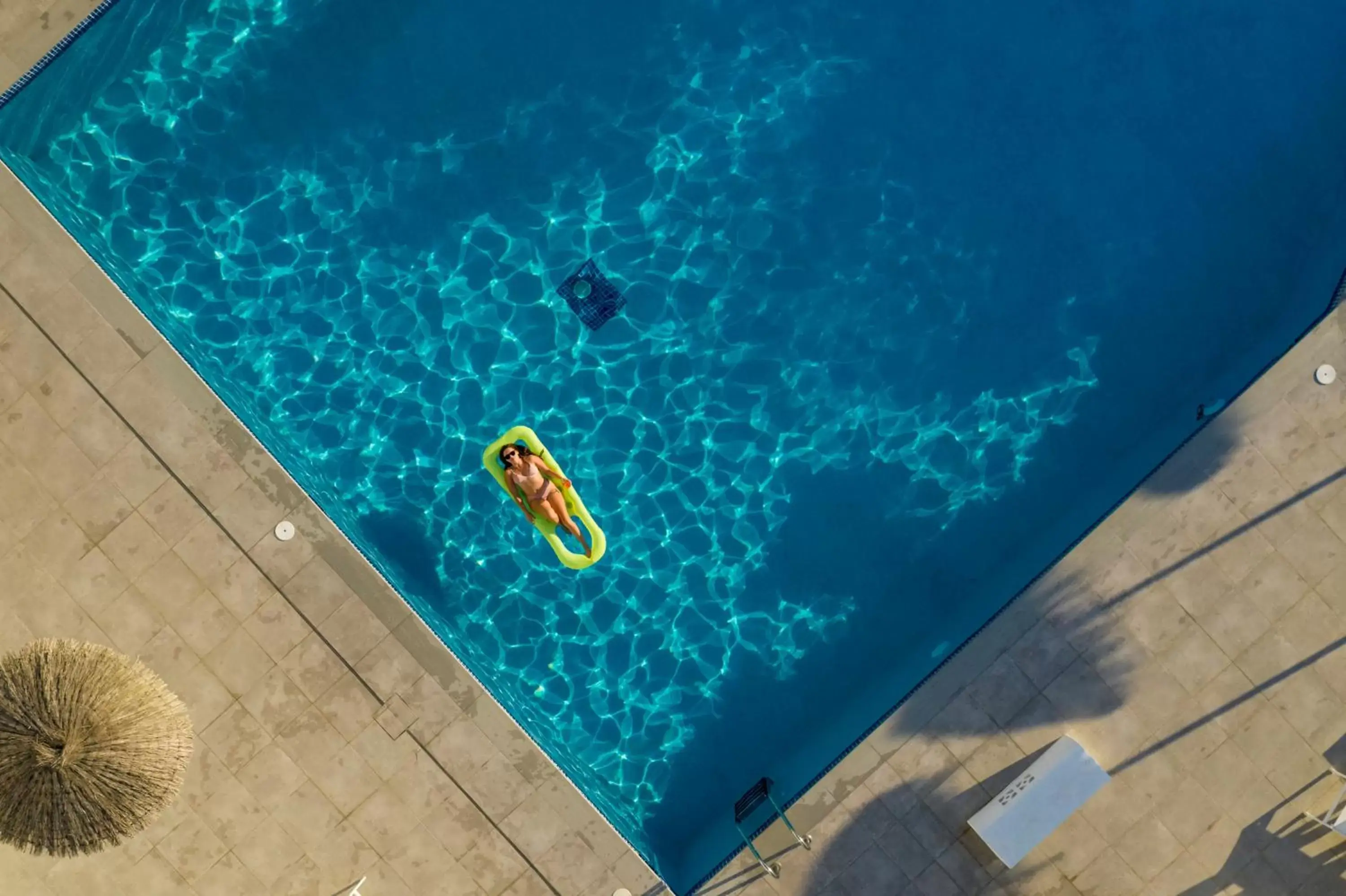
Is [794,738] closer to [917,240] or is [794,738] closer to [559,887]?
[559,887]

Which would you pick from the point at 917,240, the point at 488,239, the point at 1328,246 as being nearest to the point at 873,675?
the point at 917,240

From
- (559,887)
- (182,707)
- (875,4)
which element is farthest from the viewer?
(875,4)

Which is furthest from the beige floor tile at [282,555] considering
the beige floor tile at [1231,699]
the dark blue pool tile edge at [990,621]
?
the beige floor tile at [1231,699]

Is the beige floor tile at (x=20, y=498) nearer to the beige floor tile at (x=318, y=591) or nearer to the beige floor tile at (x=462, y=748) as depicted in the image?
the beige floor tile at (x=318, y=591)

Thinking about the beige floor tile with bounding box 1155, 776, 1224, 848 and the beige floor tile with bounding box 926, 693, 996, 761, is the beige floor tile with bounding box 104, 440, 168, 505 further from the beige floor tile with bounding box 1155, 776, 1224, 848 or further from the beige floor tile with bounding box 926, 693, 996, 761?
the beige floor tile with bounding box 1155, 776, 1224, 848

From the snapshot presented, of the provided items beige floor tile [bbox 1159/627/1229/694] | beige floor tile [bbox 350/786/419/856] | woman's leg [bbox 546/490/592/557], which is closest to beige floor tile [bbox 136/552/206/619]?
beige floor tile [bbox 350/786/419/856]

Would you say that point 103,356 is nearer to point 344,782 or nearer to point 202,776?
point 202,776

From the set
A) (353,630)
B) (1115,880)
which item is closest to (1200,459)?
(1115,880)
